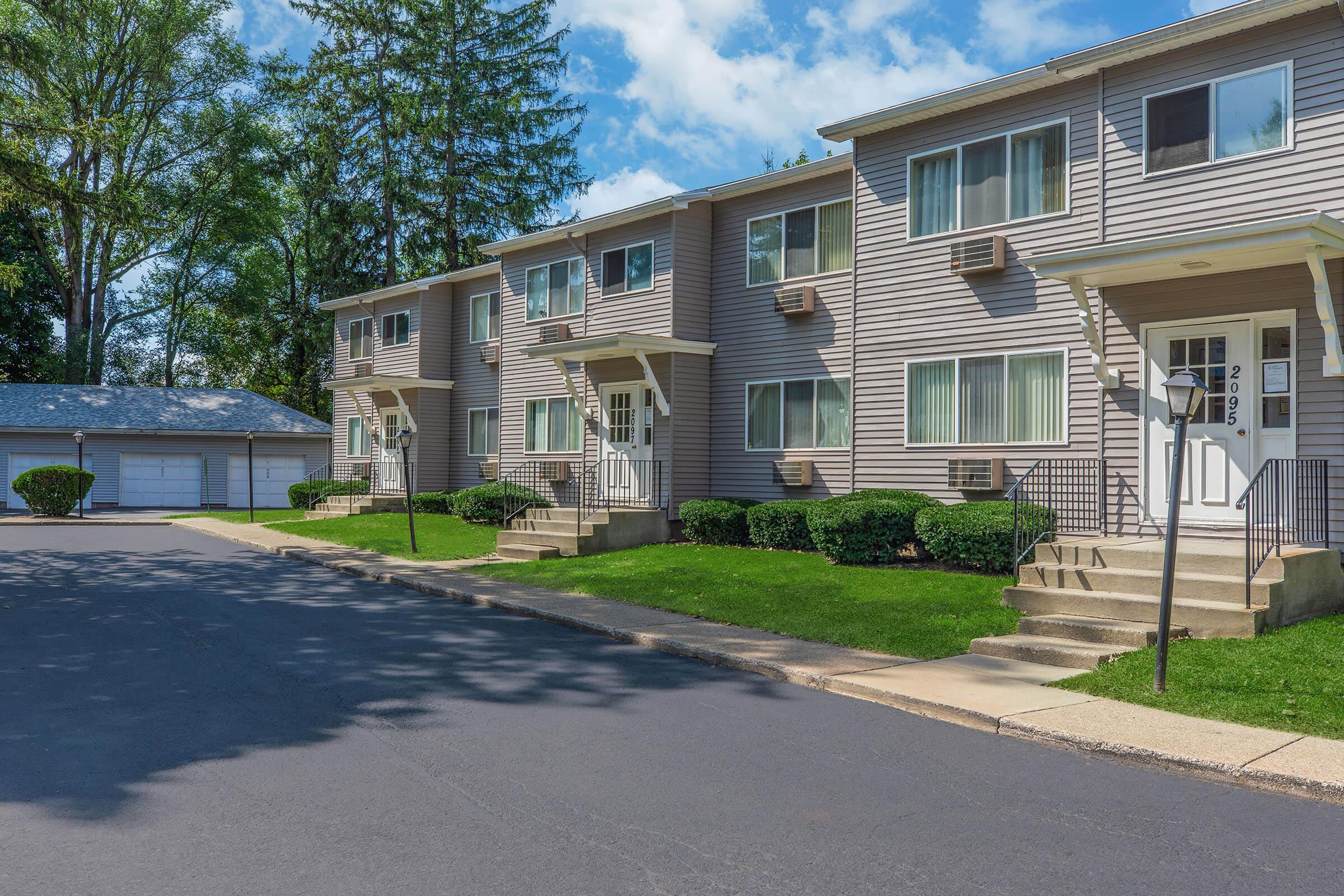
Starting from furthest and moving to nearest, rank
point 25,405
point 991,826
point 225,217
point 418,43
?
point 225,217
point 418,43
point 25,405
point 991,826

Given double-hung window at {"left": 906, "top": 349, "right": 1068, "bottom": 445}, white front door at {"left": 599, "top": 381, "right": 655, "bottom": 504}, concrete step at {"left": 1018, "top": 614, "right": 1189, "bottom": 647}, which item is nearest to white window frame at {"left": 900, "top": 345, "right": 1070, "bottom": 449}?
double-hung window at {"left": 906, "top": 349, "right": 1068, "bottom": 445}

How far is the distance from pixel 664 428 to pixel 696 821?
46.3 ft

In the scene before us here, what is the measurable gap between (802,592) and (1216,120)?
24.8 ft

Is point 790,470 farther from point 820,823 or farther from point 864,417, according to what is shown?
point 820,823

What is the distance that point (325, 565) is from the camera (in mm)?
17156

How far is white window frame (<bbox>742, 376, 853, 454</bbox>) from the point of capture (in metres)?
16.8

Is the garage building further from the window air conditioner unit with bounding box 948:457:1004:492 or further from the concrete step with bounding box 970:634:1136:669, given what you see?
the concrete step with bounding box 970:634:1136:669

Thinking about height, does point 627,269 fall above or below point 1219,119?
below

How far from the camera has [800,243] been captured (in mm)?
17844

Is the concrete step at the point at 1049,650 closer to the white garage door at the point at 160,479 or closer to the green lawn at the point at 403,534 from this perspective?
the green lawn at the point at 403,534

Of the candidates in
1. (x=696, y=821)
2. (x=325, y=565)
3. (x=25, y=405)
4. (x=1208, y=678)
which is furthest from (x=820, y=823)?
(x=25, y=405)

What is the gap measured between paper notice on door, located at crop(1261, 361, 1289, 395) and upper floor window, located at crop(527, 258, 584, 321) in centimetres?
1382

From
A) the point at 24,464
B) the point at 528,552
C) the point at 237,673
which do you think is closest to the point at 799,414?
the point at 528,552

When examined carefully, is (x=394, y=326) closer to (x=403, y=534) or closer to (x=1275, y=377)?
(x=403, y=534)
